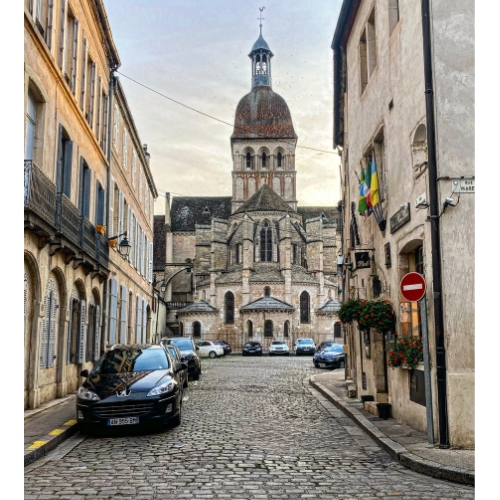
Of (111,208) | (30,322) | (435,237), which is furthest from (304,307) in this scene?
(435,237)

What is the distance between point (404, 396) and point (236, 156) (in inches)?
2842

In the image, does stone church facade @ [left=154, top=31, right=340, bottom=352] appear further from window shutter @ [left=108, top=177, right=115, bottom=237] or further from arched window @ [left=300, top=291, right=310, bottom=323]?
window shutter @ [left=108, top=177, right=115, bottom=237]

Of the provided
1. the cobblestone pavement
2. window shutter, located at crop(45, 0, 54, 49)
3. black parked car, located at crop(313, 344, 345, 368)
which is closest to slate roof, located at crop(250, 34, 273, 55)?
black parked car, located at crop(313, 344, 345, 368)

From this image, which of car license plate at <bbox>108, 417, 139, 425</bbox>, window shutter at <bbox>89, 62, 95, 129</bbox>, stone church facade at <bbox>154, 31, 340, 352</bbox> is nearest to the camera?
car license plate at <bbox>108, 417, 139, 425</bbox>

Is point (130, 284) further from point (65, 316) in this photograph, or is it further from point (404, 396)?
point (404, 396)

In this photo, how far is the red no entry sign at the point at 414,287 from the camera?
27.9ft

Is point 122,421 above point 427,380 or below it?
below

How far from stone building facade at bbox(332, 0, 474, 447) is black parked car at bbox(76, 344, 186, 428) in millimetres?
4095

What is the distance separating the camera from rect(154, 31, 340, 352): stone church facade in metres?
60.1

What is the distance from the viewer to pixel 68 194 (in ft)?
50.4

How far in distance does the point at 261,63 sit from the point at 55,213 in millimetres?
80503

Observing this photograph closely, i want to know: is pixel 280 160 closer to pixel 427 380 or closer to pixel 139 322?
pixel 139 322

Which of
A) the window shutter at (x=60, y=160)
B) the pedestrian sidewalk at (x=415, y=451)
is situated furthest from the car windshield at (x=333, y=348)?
the window shutter at (x=60, y=160)

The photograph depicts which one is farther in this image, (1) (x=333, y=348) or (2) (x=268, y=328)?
(2) (x=268, y=328)
